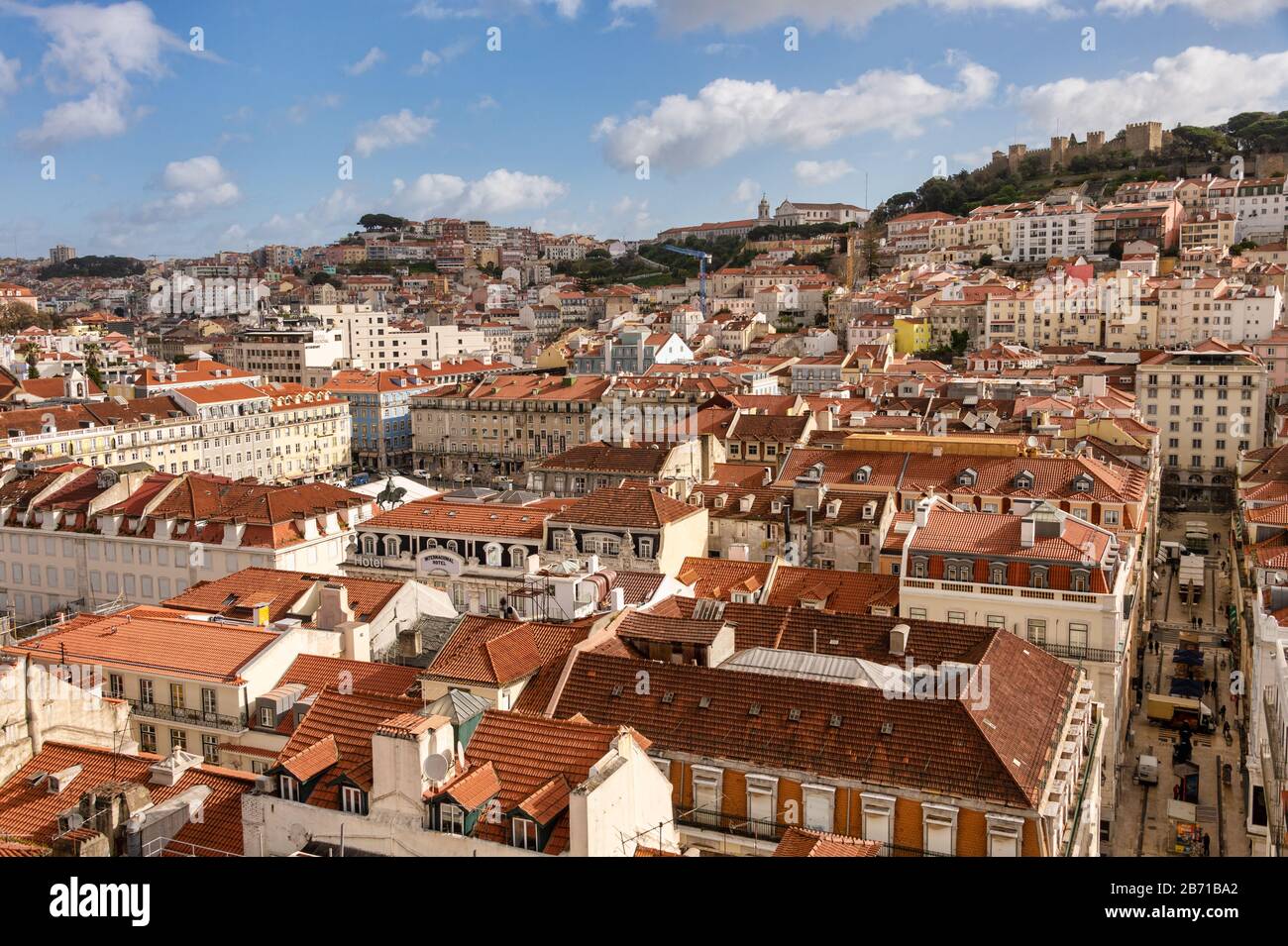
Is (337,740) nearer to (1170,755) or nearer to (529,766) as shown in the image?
(529,766)

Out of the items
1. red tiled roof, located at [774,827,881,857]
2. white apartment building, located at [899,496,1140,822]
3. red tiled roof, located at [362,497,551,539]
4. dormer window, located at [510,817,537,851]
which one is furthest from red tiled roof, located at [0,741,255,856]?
white apartment building, located at [899,496,1140,822]

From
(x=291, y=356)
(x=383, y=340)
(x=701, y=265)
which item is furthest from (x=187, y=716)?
(x=701, y=265)

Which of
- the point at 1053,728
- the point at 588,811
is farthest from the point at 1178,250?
the point at 588,811

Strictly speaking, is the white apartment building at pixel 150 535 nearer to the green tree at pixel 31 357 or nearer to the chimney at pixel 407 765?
the chimney at pixel 407 765

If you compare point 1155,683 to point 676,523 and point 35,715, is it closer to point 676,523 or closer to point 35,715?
point 676,523

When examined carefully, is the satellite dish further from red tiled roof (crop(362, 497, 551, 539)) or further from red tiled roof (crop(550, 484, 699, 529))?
red tiled roof (crop(362, 497, 551, 539))

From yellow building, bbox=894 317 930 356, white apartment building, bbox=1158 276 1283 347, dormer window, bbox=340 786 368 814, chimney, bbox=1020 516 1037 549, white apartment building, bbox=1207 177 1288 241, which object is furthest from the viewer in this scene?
white apartment building, bbox=1207 177 1288 241
